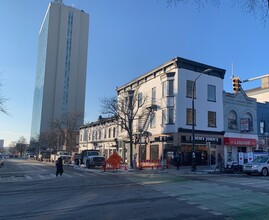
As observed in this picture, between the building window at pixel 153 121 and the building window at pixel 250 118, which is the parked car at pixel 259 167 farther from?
the building window at pixel 250 118

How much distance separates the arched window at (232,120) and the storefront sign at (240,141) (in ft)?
5.68


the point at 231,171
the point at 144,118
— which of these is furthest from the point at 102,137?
the point at 231,171

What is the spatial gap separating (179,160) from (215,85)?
11436mm

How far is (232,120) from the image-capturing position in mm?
41938

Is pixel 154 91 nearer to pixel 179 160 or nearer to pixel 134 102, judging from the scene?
pixel 134 102

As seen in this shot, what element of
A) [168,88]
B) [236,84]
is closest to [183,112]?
[168,88]

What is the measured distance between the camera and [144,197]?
12.8 m

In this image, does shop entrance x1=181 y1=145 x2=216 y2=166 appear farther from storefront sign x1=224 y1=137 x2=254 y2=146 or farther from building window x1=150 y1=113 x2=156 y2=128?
building window x1=150 y1=113 x2=156 y2=128

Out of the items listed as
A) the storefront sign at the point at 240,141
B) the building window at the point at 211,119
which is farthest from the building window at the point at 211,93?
the storefront sign at the point at 240,141

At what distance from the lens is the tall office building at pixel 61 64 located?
133 metres

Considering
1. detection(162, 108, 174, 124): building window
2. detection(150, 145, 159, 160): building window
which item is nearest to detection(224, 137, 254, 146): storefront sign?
detection(162, 108, 174, 124): building window

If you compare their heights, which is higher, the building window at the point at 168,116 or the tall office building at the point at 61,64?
the tall office building at the point at 61,64

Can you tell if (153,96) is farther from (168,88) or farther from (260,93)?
(260,93)

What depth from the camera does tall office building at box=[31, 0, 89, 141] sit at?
133375 mm
